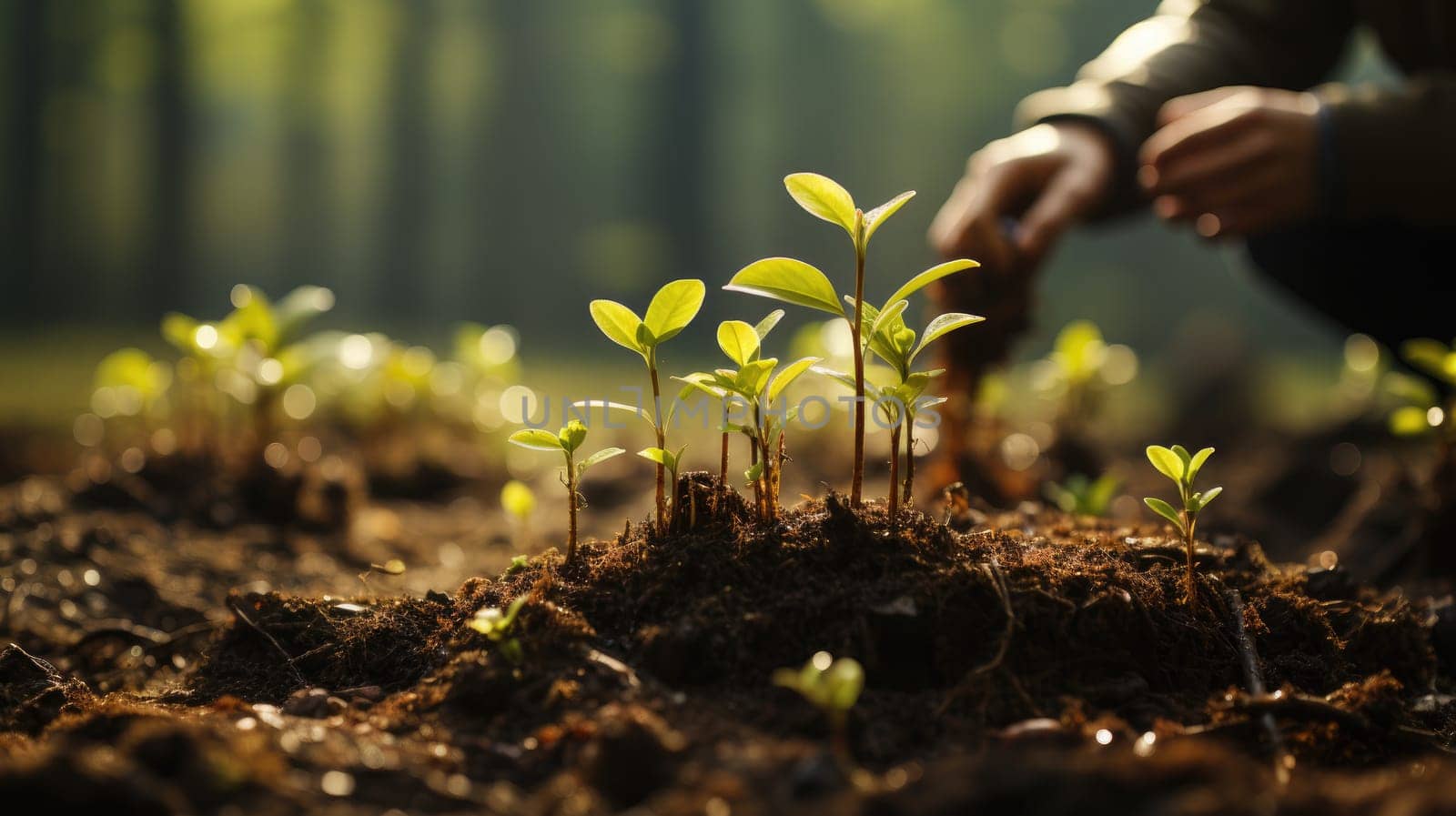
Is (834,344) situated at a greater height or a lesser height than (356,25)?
lesser

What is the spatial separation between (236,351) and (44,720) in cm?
165

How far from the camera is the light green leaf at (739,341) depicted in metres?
1.49

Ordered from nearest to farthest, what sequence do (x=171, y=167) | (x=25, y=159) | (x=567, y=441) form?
(x=567, y=441)
(x=25, y=159)
(x=171, y=167)

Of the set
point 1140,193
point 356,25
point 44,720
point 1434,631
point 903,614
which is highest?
point 356,25

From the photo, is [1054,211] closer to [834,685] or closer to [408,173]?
[834,685]

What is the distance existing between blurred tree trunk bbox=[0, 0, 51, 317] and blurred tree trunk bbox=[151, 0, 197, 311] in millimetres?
1551

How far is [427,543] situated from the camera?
3365 mm

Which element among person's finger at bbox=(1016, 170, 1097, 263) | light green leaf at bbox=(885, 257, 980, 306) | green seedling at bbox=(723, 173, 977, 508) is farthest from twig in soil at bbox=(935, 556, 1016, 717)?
person's finger at bbox=(1016, 170, 1097, 263)

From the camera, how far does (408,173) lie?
21.6 m

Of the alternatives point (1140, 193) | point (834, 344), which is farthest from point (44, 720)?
point (1140, 193)

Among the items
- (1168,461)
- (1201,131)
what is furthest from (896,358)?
(1201,131)

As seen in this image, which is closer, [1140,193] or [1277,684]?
[1277,684]

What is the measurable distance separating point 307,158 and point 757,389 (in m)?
23.9

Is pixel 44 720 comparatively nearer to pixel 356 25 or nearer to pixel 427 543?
pixel 427 543
